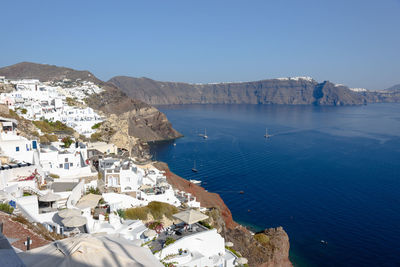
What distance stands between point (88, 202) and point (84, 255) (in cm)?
1087

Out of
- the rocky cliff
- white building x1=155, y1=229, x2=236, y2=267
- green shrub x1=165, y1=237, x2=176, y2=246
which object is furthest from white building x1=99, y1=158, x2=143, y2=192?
the rocky cliff

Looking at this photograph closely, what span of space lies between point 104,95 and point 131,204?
68.5 metres

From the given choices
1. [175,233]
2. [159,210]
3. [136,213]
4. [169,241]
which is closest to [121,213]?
[136,213]

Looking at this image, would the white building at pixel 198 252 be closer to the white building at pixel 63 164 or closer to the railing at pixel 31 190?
the railing at pixel 31 190

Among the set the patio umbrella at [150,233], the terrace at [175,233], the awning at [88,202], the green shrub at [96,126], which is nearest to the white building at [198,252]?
the terrace at [175,233]

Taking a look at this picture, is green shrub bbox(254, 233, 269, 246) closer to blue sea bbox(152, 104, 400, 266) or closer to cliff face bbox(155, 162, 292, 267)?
cliff face bbox(155, 162, 292, 267)

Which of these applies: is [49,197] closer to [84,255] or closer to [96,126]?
[84,255]

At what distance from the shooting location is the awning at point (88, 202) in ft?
48.0

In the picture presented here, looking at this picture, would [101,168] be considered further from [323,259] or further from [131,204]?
[323,259]

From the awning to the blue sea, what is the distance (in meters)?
17.0

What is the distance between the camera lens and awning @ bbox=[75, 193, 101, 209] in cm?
1462

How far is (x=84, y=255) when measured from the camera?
4910 millimetres

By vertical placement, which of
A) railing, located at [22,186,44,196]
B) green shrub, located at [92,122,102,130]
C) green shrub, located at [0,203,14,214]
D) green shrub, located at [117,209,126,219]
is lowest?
green shrub, located at [117,209,126,219]

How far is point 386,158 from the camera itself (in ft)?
178
